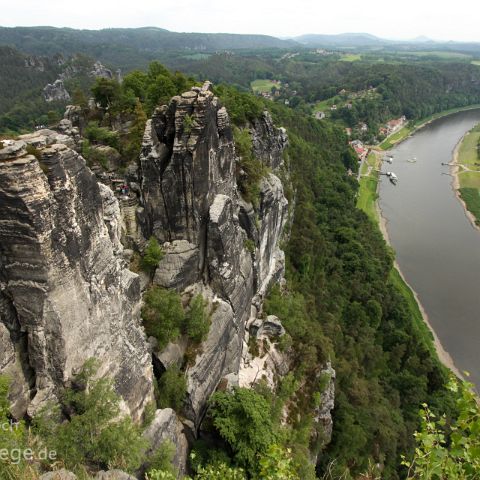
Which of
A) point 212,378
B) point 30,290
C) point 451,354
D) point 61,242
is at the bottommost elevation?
point 451,354

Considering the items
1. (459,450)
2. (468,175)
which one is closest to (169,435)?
(459,450)

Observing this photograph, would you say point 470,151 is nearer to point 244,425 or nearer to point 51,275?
point 244,425

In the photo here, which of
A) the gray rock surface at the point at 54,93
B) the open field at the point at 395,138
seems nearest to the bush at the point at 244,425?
the open field at the point at 395,138

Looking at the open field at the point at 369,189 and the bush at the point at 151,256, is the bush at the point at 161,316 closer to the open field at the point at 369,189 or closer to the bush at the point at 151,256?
the bush at the point at 151,256

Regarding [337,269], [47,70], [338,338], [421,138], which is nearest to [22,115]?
[47,70]

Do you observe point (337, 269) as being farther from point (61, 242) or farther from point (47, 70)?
point (47, 70)
